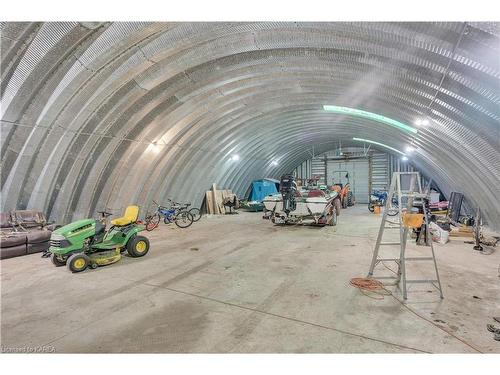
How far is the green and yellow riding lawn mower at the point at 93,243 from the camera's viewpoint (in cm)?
508

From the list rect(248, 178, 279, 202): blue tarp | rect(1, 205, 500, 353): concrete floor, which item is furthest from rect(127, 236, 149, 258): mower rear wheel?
rect(248, 178, 279, 202): blue tarp

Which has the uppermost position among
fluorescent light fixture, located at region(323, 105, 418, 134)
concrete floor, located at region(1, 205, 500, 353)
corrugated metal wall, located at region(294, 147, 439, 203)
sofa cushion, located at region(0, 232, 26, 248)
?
fluorescent light fixture, located at region(323, 105, 418, 134)

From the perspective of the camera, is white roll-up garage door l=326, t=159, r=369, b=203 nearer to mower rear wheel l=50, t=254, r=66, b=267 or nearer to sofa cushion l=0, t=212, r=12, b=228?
mower rear wheel l=50, t=254, r=66, b=267

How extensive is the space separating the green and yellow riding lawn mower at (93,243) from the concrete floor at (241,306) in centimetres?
21

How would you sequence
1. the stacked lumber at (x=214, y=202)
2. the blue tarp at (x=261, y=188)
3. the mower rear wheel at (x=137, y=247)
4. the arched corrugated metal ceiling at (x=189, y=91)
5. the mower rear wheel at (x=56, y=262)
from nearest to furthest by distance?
the arched corrugated metal ceiling at (x=189, y=91), the mower rear wheel at (x=56, y=262), the mower rear wheel at (x=137, y=247), the stacked lumber at (x=214, y=202), the blue tarp at (x=261, y=188)

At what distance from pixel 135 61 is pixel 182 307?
5200mm

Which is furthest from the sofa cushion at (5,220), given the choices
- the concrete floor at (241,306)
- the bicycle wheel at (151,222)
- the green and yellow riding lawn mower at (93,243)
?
the bicycle wheel at (151,222)

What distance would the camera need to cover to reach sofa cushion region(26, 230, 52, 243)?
6449mm

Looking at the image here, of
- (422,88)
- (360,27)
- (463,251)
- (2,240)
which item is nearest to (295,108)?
(422,88)

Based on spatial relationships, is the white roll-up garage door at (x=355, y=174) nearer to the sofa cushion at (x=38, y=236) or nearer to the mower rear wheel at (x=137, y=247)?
the mower rear wheel at (x=137, y=247)

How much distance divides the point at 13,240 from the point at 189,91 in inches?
224

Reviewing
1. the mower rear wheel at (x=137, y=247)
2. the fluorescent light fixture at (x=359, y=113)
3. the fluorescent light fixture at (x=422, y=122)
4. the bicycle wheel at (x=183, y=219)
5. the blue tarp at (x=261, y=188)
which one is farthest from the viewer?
the blue tarp at (x=261, y=188)

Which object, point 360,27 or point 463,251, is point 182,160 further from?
point 463,251

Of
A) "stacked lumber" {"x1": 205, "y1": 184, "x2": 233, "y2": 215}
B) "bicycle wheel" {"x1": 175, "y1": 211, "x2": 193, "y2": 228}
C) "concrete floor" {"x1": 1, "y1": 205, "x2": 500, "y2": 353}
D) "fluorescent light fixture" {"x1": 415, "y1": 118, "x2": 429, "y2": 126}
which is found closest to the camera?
"concrete floor" {"x1": 1, "y1": 205, "x2": 500, "y2": 353}
